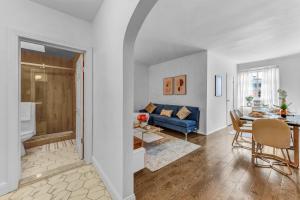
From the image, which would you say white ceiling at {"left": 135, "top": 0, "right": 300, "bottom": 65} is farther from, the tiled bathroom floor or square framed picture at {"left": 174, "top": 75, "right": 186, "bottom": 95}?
the tiled bathroom floor

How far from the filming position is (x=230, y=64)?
16.8ft

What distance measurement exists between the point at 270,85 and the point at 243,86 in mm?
846

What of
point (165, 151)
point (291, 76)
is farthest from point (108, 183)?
point (291, 76)

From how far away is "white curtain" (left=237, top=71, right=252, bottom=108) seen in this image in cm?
541

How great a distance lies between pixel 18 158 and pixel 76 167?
0.76 m

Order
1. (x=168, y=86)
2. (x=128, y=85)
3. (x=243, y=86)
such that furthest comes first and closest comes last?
(x=243, y=86) → (x=168, y=86) → (x=128, y=85)

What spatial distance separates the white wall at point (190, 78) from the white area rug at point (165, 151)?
4.07 ft

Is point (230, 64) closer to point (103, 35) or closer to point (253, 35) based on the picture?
point (253, 35)

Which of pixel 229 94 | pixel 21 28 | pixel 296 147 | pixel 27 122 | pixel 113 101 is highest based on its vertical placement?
pixel 21 28

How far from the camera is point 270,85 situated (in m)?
4.90

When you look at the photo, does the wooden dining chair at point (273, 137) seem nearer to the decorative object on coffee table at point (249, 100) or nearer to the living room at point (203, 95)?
the living room at point (203, 95)

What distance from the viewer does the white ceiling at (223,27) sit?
77.0 inches

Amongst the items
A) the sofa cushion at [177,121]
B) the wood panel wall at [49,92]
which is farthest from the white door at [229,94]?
the wood panel wall at [49,92]

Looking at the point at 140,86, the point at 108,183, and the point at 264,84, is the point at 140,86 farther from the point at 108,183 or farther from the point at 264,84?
Result: the point at 264,84
